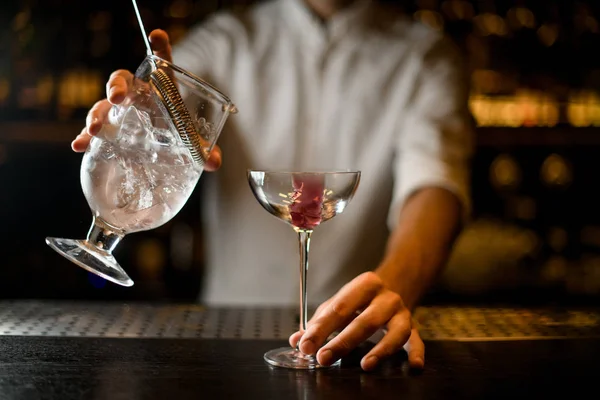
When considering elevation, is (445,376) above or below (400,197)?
below

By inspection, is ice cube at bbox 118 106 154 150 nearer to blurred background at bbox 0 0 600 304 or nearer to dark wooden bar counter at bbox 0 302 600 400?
dark wooden bar counter at bbox 0 302 600 400

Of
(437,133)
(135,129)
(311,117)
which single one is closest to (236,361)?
(135,129)

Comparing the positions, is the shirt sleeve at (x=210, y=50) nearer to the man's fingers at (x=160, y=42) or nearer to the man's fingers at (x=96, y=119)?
the man's fingers at (x=160, y=42)

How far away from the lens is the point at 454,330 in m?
1.21

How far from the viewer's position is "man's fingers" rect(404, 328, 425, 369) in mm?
945

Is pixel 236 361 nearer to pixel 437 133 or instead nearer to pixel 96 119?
pixel 96 119

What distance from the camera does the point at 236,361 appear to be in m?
0.97

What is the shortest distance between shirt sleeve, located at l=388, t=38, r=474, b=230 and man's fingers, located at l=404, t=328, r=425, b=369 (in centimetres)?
62

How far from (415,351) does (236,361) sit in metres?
0.21

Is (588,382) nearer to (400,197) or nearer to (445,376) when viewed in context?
(445,376)

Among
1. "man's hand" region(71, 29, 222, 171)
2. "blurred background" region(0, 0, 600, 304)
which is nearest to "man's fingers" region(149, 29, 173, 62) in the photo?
"man's hand" region(71, 29, 222, 171)

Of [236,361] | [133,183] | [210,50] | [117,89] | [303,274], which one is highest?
[210,50]

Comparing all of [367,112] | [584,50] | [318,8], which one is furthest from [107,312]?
[584,50]

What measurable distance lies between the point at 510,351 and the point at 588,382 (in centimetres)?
15
